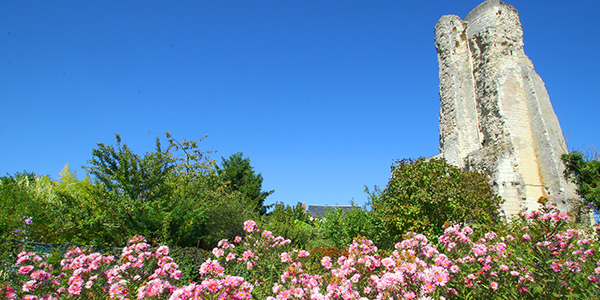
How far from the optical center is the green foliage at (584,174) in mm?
10828

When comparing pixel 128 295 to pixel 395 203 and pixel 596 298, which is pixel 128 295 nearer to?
pixel 596 298

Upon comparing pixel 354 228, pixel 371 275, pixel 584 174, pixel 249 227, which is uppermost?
pixel 584 174

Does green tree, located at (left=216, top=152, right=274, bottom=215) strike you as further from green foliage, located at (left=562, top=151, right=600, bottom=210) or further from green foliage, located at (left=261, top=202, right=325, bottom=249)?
green foliage, located at (left=562, top=151, right=600, bottom=210)

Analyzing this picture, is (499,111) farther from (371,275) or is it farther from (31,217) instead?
(31,217)

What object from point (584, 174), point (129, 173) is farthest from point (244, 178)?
point (584, 174)

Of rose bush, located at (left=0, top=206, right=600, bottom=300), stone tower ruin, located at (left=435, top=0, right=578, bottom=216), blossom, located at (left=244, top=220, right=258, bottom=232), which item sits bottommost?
rose bush, located at (left=0, top=206, right=600, bottom=300)

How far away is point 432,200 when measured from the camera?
29.8ft

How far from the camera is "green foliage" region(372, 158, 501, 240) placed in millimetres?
9164

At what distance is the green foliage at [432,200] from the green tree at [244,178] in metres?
14.1

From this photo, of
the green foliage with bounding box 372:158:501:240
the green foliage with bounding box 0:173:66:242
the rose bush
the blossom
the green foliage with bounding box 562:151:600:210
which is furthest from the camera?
the green foliage with bounding box 562:151:600:210

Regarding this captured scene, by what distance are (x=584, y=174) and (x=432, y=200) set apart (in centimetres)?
626

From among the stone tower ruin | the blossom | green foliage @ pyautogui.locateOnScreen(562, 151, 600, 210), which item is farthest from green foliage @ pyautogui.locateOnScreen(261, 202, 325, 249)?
green foliage @ pyautogui.locateOnScreen(562, 151, 600, 210)

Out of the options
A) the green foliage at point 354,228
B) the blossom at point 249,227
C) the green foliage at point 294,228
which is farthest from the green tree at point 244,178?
the blossom at point 249,227

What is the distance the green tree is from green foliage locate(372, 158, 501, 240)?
14.1 meters
